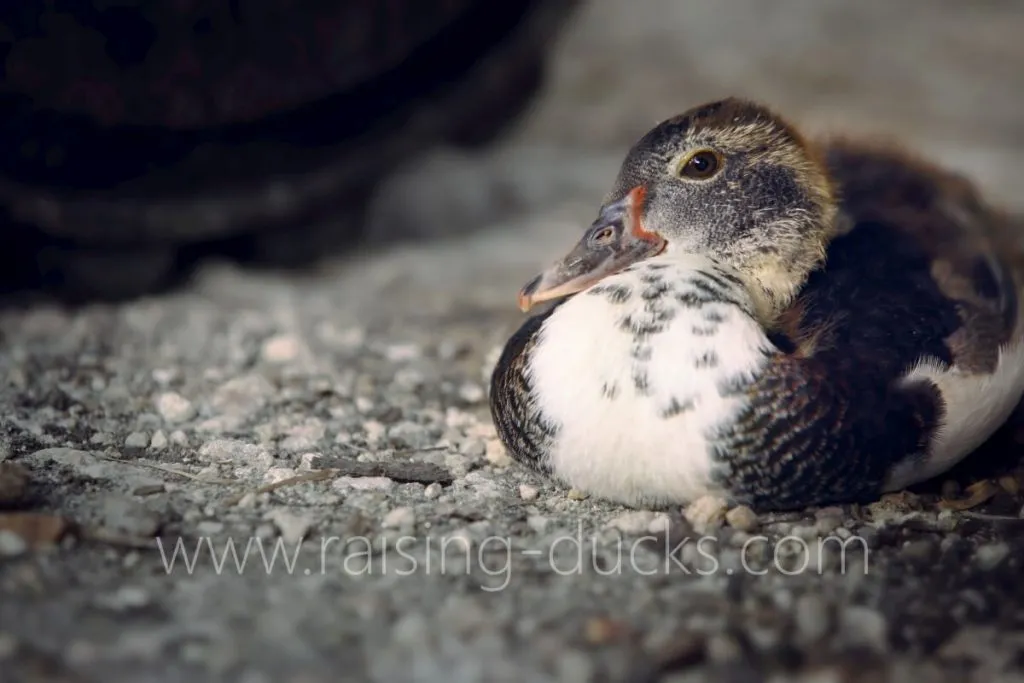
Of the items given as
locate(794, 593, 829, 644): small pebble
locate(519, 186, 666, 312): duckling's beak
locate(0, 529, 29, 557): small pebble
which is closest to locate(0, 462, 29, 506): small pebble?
Result: locate(0, 529, 29, 557): small pebble

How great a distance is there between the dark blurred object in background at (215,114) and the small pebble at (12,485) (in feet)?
5.27

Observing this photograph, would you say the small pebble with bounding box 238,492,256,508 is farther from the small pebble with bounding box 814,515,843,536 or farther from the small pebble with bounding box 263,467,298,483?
the small pebble with bounding box 814,515,843,536

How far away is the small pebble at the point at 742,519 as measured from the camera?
2178 millimetres

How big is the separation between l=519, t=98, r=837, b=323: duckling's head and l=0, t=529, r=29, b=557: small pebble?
43.8 inches

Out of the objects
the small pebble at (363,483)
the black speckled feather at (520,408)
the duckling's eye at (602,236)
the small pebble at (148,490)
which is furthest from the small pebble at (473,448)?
the small pebble at (148,490)

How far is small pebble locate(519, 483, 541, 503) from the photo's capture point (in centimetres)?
239

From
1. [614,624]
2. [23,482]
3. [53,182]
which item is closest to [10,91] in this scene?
[53,182]

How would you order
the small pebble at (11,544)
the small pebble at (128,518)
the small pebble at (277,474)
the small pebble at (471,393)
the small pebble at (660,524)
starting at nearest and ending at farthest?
the small pebble at (11,544)
the small pebble at (128,518)
the small pebble at (660,524)
the small pebble at (277,474)
the small pebble at (471,393)

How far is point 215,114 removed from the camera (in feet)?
11.8

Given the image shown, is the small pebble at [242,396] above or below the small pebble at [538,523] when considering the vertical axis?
above

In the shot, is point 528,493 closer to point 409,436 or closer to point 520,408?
point 520,408

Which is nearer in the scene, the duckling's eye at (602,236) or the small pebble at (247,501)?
the small pebble at (247,501)

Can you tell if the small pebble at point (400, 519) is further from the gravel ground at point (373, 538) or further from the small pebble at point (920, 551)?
the small pebble at point (920, 551)

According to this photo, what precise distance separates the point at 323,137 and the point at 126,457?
6.17 feet
